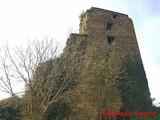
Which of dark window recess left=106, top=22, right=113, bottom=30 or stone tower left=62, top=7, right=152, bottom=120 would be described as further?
dark window recess left=106, top=22, right=113, bottom=30

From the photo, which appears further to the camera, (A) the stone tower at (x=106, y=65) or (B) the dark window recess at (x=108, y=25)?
(B) the dark window recess at (x=108, y=25)

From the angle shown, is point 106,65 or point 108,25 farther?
point 108,25

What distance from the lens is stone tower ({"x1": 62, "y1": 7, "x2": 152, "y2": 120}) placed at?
54.3 feet

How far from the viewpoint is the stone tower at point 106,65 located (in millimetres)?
16562

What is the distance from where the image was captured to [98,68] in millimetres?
17266

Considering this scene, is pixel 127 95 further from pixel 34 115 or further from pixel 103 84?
pixel 34 115

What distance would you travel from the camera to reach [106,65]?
57.7 feet

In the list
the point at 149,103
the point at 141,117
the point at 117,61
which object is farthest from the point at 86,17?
the point at 141,117

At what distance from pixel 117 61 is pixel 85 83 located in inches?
113

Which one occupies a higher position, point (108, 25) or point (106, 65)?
point (108, 25)

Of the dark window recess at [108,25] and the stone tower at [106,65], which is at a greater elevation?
the dark window recess at [108,25]

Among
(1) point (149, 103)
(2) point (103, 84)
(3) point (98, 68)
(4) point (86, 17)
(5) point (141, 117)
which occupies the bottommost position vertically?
(5) point (141, 117)

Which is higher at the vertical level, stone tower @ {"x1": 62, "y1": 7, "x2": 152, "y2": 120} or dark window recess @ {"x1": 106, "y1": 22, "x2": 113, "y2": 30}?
dark window recess @ {"x1": 106, "y1": 22, "x2": 113, "y2": 30}

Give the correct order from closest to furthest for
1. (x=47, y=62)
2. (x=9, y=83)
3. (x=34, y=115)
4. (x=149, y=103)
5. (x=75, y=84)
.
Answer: (x=34, y=115)
(x=9, y=83)
(x=47, y=62)
(x=75, y=84)
(x=149, y=103)
